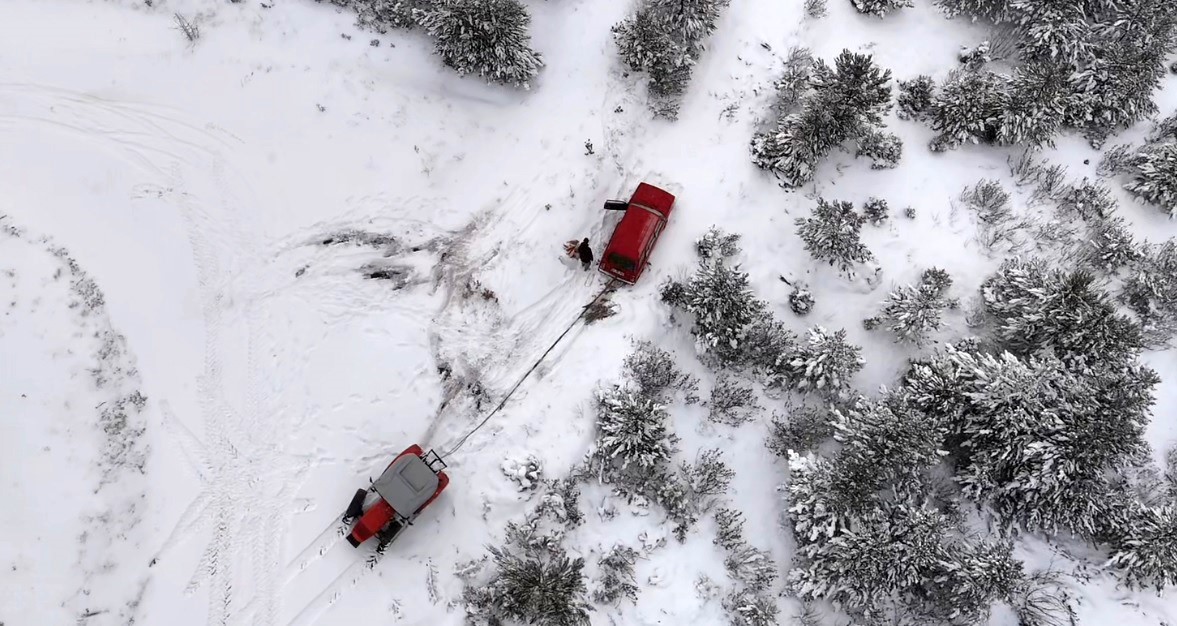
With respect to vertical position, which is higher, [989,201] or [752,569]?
[989,201]

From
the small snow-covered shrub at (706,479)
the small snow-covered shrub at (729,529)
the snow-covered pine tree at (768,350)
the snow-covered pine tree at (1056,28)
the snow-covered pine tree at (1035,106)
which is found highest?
the snow-covered pine tree at (1056,28)

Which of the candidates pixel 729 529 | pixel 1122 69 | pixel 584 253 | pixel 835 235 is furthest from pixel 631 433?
pixel 1122 69

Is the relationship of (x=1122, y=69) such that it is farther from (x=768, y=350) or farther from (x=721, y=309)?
(x=721, y=309)

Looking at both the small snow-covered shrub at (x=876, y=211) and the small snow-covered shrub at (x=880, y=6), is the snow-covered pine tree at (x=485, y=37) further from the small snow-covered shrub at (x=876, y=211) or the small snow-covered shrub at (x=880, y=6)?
the small snow-covered shrub at (x=876, y=211)

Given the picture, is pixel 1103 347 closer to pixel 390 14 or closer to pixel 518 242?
pixel 518 242

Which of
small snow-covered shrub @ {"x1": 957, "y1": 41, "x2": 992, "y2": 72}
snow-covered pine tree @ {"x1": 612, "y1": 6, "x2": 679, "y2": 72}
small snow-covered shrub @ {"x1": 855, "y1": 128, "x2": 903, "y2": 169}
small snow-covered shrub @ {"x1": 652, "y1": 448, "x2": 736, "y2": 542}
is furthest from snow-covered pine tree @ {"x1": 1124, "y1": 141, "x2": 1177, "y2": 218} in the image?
small snow-covered shrub @ {"x1": 652, "y1": 448, "x2": 736, "y2": 542}

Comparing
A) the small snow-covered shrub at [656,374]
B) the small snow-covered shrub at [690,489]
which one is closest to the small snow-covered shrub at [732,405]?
the small snow-covered shrub at [656,374]
